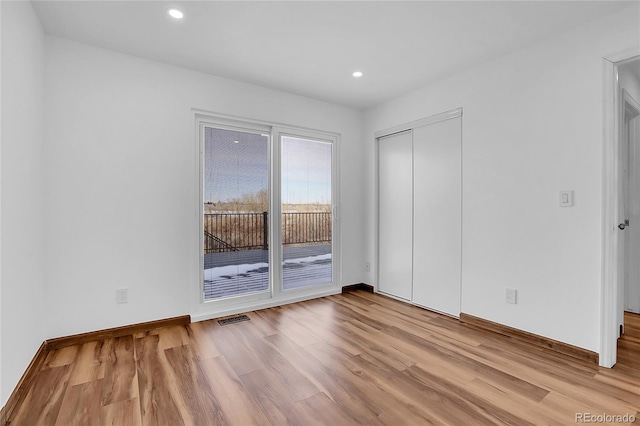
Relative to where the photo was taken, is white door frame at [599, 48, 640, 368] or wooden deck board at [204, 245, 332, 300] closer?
white door frame at [599, 48, 640, 368]

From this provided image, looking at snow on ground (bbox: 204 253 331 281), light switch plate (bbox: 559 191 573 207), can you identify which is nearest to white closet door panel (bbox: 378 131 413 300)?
snow on ground (bbox: 204 253 331 281)

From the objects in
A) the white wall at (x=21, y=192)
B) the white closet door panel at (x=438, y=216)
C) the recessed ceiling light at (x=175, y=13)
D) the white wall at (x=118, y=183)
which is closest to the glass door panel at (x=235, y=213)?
the white wall at (x=118, y=183)

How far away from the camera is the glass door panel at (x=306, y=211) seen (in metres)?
3.82

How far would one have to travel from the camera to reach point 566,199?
2.40 metres

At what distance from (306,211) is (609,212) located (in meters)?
2.87

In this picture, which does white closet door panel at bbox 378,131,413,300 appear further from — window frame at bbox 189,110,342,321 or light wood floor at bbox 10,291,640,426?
light wood floor at bbox 10,291,640,426

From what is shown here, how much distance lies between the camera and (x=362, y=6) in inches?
83.1

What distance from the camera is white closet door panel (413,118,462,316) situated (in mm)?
3232

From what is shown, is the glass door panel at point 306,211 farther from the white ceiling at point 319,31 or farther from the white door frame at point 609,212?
the white door frame at point 609,212

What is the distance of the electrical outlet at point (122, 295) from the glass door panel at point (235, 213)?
0.72 m

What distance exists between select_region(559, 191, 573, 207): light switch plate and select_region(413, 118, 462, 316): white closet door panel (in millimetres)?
888

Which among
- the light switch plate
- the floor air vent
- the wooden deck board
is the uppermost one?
the light switch plate

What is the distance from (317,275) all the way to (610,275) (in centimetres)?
286

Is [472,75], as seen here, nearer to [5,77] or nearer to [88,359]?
[5,77]
